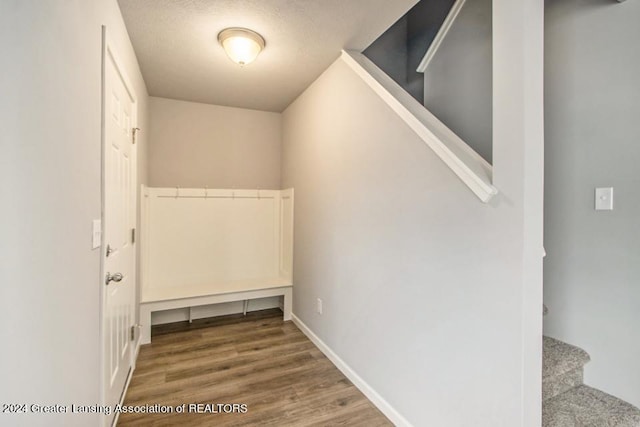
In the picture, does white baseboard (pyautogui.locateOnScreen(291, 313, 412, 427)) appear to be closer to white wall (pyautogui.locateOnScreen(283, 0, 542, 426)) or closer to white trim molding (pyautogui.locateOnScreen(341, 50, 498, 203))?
white wall (pyautogui.locateOnScreen(283, 0, 542, 426))

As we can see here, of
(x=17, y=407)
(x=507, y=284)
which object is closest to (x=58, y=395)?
(x=17, y=407)

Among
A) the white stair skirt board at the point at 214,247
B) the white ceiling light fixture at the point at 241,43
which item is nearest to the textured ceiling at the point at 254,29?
the white ceiling light fixture at the point at 241,43

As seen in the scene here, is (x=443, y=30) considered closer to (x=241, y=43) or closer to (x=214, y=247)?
(x=241, y=43)

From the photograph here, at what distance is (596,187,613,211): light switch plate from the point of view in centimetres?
166

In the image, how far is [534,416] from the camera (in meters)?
1.14

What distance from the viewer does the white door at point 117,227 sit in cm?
151

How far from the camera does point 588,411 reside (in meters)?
1.54

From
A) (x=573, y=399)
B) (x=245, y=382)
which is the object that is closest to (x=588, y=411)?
(x=573, y=399)

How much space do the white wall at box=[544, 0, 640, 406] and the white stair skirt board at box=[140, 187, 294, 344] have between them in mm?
2391

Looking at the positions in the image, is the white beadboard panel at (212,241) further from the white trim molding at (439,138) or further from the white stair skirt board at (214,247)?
the white trim molding at (439,138)

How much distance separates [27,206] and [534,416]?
Answer: 1808 mm

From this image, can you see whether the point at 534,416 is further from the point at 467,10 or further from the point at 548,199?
the point at 467,10

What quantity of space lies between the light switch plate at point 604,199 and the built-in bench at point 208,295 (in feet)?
8.76

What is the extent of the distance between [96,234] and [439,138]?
1674mm
